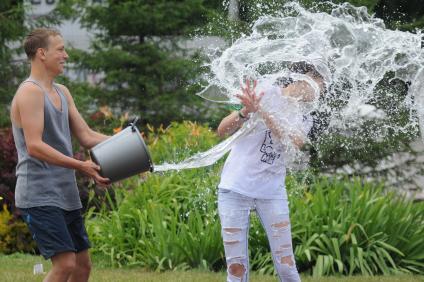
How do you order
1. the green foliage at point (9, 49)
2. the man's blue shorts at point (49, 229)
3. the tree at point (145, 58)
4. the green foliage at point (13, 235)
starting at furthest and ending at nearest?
the tree at point (145, 58), the green foliage at point (9, 49), the green foliage at point (13, 235), the man's blue shorts at point (49, 229)

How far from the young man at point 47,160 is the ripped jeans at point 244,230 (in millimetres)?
788

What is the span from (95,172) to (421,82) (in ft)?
7.92

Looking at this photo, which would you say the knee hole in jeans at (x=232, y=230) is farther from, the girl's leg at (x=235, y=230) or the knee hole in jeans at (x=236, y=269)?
the knee hole in jeans at (x=236, y=269)

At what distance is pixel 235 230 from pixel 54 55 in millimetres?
1503

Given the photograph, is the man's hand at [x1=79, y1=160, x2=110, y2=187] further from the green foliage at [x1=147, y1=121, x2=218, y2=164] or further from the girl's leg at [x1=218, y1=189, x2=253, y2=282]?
the green foliage at [x1=147, y1=121, x2=218, y2=164]

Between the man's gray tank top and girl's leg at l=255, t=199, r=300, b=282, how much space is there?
1.18 m

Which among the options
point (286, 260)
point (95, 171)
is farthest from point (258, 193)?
point (95, 171)

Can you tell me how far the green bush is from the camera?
7.74 meters

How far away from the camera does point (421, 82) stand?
605cm

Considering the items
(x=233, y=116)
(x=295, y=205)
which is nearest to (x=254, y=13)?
(x=295, y=205)

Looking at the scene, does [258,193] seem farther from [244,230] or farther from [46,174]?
[46,174]

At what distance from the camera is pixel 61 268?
5.02 m

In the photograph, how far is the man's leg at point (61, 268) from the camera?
5012 mm

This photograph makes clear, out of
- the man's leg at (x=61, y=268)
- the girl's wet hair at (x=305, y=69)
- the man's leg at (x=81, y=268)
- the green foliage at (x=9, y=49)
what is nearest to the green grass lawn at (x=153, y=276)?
the man's leg at (x=81, y=268)
